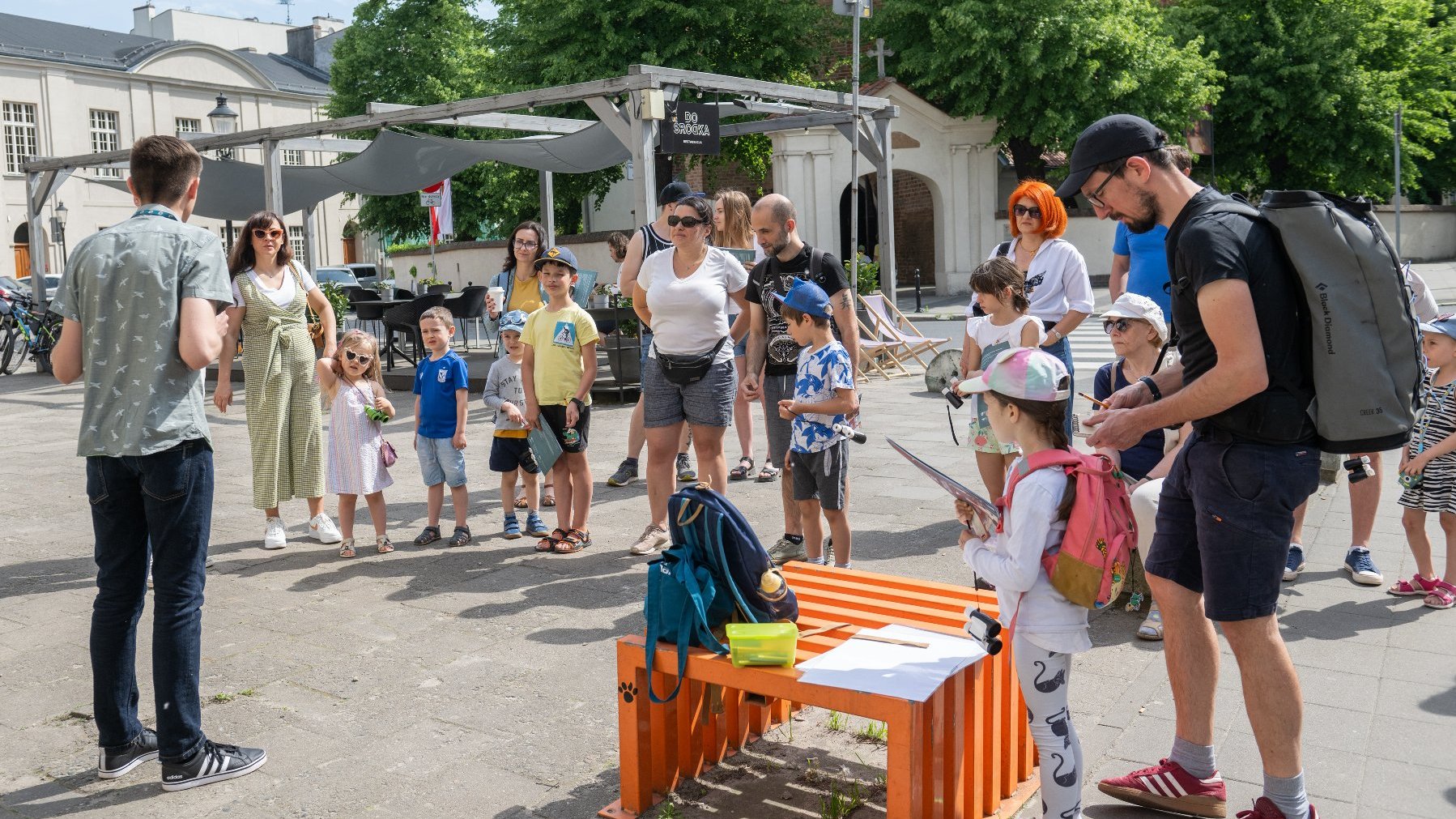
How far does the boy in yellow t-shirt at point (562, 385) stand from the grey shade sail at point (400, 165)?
8.86 metres

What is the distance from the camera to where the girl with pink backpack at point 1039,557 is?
3.01 meters

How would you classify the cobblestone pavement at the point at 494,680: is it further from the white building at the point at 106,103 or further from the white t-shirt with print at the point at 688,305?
the white building at the point at 106,103

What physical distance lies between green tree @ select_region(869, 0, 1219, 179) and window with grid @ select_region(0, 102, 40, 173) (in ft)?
114

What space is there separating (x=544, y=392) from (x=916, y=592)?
317 cm

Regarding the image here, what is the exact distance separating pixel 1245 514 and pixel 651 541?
383 cm

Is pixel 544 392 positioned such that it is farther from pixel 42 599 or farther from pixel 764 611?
pixel 764 611

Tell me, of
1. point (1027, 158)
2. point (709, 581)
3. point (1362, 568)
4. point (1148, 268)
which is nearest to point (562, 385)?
point (1148, 268)

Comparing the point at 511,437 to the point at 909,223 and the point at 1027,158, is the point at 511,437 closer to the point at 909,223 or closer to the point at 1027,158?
the point at 1027,158

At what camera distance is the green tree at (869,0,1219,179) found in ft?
90.7

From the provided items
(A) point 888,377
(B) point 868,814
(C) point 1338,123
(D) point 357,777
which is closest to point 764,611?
(B) point 868,814

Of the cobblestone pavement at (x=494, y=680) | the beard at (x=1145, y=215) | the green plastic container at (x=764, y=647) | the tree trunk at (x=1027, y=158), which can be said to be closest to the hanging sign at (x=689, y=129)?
the cobblestone pavement at (x=494, y=680)

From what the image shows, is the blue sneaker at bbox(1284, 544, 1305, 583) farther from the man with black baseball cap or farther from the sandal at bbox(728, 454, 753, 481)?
the sandal at bbox(728, 454, 753, 481)

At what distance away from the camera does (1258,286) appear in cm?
300

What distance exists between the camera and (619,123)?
38.1 ft
